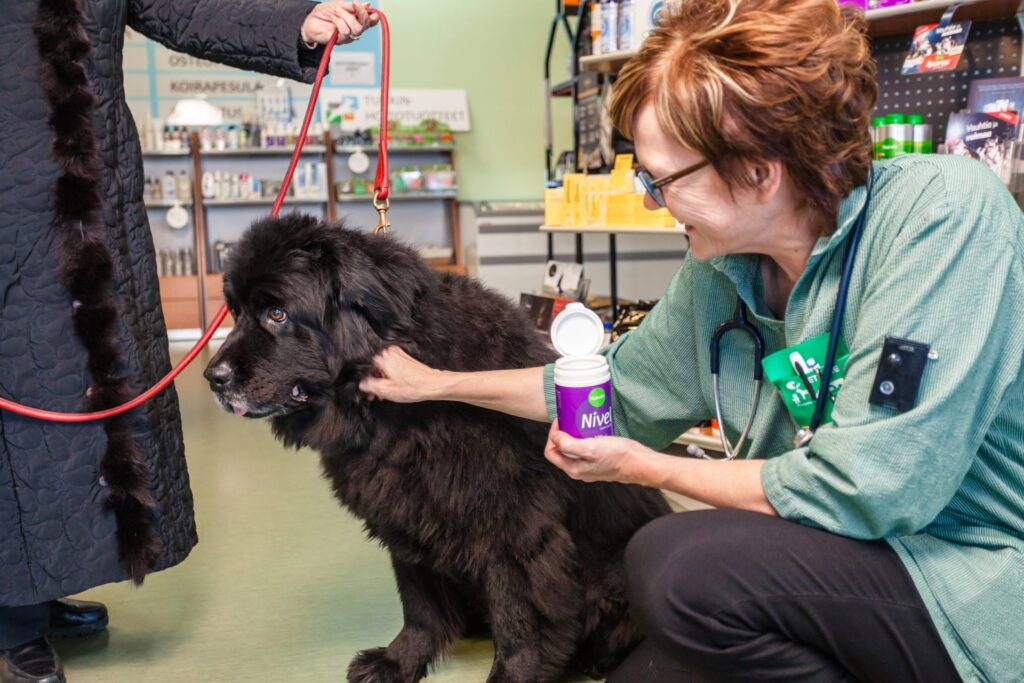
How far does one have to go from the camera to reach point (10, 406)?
1.73m

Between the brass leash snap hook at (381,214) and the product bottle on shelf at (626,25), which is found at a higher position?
the product bottle on shelf at (626,25)

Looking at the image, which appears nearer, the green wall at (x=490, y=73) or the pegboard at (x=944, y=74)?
the pegboard at (x=944, y=74)

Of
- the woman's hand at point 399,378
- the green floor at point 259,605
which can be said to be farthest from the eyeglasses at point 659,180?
the green floor at point 259,605

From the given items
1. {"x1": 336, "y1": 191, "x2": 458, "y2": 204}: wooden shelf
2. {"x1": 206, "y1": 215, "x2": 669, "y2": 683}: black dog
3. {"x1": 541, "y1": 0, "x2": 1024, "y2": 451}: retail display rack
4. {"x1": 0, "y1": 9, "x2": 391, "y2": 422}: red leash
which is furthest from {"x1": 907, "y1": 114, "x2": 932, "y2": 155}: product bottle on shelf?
{"x1": 336, "y1": 191, "x2": 458, "y2": 204}: wooden shelf

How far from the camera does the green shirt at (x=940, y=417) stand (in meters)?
1.02

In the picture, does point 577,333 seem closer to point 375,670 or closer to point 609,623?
point 609,623

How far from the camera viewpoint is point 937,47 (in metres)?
2.56

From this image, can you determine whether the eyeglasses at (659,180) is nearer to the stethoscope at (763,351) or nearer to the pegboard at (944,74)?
the stethoscope at (763,351)

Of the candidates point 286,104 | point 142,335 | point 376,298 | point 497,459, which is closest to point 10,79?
point 142,335

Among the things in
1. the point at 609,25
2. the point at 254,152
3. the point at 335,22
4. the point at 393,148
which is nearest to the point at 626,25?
the point at 609,25

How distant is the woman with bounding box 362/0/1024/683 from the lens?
1.04 meters

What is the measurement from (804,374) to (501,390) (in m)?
0.54

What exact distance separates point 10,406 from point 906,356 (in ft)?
5.26

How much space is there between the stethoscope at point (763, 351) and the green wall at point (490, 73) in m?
7.87
